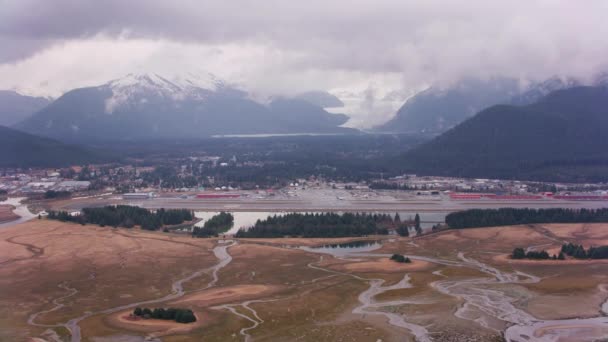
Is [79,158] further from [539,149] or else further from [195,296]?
[195,296]

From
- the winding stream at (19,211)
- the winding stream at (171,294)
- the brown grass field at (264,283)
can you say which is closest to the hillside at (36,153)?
the winding stream at (19,211)

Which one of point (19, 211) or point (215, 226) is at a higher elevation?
point (19, 211)

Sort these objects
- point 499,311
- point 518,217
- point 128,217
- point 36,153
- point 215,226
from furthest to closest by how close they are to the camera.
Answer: point 36,153
point 128,217
point 215,226
point 518,217
point 499,311

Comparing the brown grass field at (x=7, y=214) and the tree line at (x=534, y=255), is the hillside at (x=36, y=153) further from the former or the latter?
the tree line at (x=534, y=255)

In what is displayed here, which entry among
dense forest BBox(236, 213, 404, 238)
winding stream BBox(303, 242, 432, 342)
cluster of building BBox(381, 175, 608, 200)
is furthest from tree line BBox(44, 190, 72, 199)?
winding stream BBox(303, 242, 432, 342)

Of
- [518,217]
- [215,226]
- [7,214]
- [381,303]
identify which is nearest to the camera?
[381,303]

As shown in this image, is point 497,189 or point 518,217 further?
point 497,189

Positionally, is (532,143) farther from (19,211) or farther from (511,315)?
(511,315)

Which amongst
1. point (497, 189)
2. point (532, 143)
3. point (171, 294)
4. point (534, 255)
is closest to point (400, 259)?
point (534, 255)
